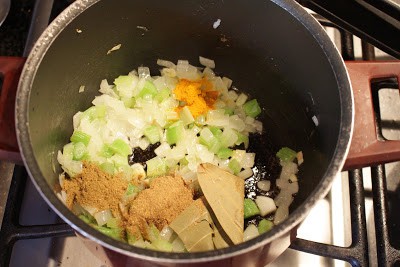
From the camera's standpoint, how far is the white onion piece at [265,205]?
3.12 feet

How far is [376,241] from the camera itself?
3.04 feet

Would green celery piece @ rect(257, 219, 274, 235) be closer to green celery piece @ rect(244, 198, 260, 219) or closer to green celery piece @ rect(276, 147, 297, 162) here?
green celery piece @ rect(244, 198, 260, 219)

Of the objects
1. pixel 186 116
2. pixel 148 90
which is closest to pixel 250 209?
pixel 186 116

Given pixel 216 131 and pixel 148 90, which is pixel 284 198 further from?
pixel 148 90

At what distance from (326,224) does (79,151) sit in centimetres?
53

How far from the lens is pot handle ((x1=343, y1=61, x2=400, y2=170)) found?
2.52 feet

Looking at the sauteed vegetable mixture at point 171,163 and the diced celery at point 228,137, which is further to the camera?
the diced celery at point 228,137

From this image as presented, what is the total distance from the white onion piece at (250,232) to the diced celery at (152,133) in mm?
279

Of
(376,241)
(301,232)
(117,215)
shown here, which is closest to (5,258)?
(117,215)

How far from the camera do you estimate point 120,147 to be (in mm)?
989

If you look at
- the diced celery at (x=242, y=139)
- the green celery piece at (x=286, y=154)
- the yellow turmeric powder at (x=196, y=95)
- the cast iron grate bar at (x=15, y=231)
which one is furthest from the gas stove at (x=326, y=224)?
the yellow turmeric powder at (x=196, y=95)

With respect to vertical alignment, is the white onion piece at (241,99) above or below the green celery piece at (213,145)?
above

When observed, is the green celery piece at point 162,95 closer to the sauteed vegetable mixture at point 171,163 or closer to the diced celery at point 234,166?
the sauteed vegetable mixture at point 171,163

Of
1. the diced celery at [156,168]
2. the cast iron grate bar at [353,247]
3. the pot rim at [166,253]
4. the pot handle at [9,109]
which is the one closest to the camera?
the pot rim at [166,253]
